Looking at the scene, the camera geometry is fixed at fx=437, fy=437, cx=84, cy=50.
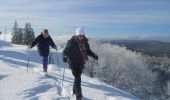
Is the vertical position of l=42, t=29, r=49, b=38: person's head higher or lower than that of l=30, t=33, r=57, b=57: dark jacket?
higher

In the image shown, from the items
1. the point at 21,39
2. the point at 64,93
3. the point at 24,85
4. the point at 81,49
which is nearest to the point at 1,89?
the point at 24,85

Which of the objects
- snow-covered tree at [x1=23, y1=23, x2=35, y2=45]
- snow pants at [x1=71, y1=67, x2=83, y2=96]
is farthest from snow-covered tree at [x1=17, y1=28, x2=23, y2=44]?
snow pants at [x1=71, y1=67, x2=83, y2=96]

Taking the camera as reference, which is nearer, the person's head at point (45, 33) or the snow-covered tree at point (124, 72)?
the person's head at point (45, 33)

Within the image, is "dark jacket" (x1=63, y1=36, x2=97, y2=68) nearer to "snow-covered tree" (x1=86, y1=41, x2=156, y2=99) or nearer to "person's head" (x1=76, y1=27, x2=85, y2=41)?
"person's head" (x1=76, y1=27, x2=85, y2=41)

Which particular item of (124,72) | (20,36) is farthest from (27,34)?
(124,72)

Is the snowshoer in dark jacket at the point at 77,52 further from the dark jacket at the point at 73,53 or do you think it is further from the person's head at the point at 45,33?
the person's head at the point at 45,33

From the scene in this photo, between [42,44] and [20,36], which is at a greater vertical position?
[42,44]

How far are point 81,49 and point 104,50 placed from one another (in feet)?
344

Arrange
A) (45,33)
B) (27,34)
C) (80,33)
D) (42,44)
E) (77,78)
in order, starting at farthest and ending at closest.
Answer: (27,34) < (42,44) < (45,33) < (77,78) < (80,33)

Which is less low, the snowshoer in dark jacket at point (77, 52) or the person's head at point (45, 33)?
the person's head at point (45, 33)

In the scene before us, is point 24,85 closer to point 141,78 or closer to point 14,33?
point 14,33

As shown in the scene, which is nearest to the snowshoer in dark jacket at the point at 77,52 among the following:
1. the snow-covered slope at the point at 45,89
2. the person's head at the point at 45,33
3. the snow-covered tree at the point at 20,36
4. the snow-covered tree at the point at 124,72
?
the snow-covered slope at the point at 45,89

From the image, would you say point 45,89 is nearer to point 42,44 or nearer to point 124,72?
point 42,44

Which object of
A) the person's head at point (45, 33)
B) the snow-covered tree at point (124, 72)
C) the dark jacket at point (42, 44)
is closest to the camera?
the person's head at point (45, 33)
